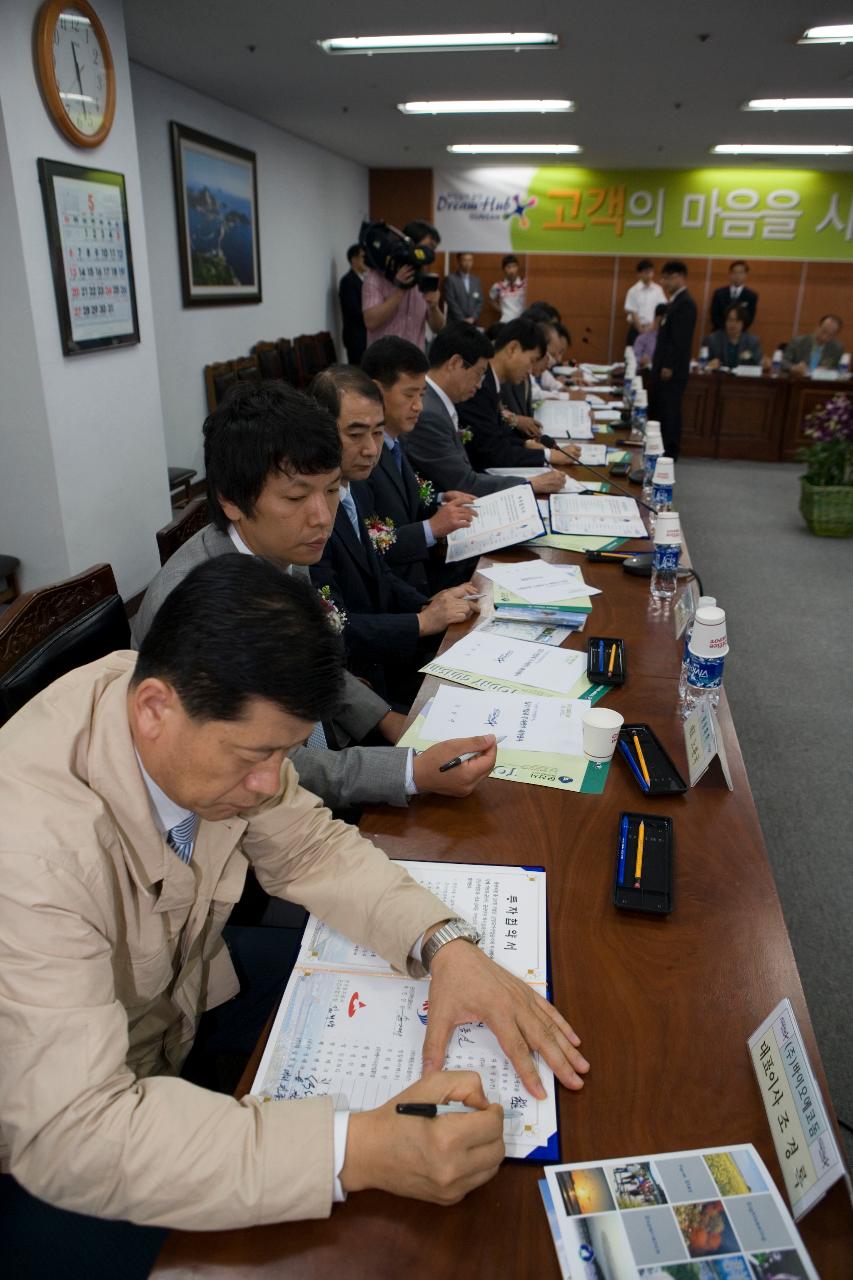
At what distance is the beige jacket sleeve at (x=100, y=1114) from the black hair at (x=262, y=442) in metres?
0.83

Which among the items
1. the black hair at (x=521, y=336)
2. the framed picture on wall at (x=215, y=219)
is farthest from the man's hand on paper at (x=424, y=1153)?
the framed picture on wall at (x=215, y=219)

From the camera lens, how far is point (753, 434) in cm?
735

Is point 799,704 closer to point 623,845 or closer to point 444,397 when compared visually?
point 444,397

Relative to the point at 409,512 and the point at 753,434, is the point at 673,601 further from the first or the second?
the point at 753,434

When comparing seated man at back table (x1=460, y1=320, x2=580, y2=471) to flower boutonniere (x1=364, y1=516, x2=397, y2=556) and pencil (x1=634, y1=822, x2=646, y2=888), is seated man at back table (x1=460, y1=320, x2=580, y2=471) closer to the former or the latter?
flower boutonniere (x1=364, y1=516, x2=397, y2=556)

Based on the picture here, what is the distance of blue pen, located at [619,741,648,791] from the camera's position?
1.25 m

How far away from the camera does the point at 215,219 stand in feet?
18.2

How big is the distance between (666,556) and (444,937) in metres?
1.49

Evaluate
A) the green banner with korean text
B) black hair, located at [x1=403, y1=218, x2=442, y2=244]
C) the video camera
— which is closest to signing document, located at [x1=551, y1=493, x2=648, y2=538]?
the video camera

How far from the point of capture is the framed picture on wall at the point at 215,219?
510 cm

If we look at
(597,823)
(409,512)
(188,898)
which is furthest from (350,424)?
(188,898)

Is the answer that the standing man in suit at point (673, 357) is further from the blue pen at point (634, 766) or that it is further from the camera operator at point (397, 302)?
the blue pen at point (634, 766)

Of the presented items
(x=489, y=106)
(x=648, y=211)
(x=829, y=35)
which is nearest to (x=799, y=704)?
(x=829, y=35)

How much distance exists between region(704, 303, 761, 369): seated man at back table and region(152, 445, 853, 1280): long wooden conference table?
716cm
